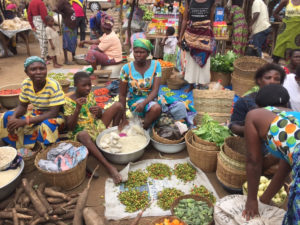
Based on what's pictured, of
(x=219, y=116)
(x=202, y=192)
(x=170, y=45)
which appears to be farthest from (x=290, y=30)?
(x=202, y=192)

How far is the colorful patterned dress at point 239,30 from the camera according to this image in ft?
21.7

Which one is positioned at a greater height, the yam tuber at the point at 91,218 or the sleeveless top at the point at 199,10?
the sleeveless top at the point at 199,10

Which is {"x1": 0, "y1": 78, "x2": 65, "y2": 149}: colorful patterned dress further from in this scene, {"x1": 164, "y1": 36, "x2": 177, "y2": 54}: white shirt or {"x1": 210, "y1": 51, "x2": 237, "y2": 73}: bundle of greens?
{"x1": 164, "y1": 36, "x2": 177, "y2": 54}: white shirt

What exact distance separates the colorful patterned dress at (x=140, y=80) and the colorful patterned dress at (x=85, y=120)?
0.54 metres

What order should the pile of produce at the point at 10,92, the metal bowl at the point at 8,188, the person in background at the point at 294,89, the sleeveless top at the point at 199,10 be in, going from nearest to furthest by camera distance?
the metal bowl at the point at 8,188, the person in background at the point at 294,89, the sleeveless top at the point at 199,10, the pile of produce at the point at 10,92

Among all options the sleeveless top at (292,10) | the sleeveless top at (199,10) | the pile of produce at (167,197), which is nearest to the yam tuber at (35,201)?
the pile of produce at (167,197)

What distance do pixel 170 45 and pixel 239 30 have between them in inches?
78.6

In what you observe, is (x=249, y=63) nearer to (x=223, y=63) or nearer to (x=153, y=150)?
(x=223, y=63)

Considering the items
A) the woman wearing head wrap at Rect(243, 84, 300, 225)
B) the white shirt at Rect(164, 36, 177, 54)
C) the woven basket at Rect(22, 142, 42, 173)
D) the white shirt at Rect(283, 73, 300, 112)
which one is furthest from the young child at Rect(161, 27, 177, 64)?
the woman wearing head wrap at Rect(243, 84, 300, 225)

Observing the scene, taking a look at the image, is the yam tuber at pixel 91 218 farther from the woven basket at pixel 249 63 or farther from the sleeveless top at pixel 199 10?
the woven basket at pixel 249 63

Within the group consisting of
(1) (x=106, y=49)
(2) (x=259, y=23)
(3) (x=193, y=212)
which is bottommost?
(3) (x=193, y=212)

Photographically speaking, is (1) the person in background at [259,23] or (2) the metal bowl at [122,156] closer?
(2) the metal bowl at [122,156]

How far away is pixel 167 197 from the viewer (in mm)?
2473

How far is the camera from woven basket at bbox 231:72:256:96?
450cm
